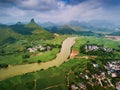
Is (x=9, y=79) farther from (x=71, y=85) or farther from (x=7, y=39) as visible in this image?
(x=7, y=39)

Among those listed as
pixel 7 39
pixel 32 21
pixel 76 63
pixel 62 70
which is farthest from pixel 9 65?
pixel 32 21

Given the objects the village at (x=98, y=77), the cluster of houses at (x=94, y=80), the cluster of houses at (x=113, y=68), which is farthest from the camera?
the cluster of houses at (x=113, y=68)

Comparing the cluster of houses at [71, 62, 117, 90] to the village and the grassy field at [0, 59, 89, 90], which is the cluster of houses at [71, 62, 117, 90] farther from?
the grassy field at [0, 59, 89, 90]

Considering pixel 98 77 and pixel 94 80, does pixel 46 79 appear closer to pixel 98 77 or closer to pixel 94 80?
pixel 94 80

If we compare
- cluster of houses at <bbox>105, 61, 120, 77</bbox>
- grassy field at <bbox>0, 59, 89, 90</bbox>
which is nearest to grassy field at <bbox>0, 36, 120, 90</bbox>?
grassy field at <bbox>0, 59, 89, 90</bbox>

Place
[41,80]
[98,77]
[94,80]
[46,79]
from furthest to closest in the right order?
[98,77]
[94,80]
[46,79]
[41,80]

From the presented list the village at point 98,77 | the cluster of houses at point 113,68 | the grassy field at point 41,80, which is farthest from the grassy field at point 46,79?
the cluster of houses at point 113,68

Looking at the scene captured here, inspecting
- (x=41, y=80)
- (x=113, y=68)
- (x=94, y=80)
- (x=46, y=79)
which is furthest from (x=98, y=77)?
(x=41, y=80)

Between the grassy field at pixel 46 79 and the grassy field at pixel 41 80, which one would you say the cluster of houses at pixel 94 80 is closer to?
the grassy field at pixel 46 79
